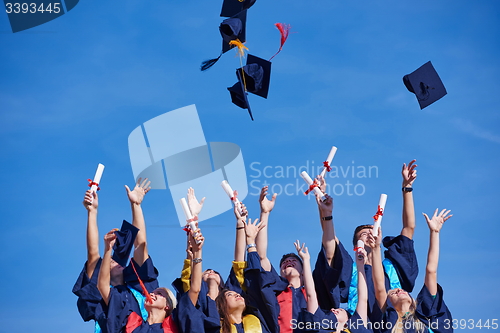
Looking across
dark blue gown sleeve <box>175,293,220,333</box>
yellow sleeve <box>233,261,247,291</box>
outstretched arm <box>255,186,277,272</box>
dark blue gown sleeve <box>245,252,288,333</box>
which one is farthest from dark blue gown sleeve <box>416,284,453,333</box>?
dark blue gown sleeve <box>175,293,220,333</box>

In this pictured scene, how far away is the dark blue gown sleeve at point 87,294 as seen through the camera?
6.11 meters

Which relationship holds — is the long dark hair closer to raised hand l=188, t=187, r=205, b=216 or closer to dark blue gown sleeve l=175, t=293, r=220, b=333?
dark blue gown sleeve l=175, t=293, r=220, b=333

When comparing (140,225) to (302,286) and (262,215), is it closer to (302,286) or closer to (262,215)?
(262,215)

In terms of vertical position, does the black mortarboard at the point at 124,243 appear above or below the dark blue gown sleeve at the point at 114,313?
above

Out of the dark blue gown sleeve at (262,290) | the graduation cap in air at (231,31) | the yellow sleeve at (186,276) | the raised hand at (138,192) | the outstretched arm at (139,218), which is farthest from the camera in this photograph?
the graduation cap in air at (231,31)

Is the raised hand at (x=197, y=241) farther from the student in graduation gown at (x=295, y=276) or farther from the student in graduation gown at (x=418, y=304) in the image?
the student in graduation gown at (x=418, y=304)

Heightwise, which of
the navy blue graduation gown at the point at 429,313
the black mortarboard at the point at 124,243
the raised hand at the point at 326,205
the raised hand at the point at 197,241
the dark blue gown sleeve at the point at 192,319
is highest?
the raised hand at the point at 326,205

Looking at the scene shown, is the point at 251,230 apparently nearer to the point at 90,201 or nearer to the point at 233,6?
the point at 90,201

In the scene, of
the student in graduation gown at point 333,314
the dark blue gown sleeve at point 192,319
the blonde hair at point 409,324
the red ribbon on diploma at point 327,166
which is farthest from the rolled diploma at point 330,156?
the dark blue gown sleeve at point 192,319

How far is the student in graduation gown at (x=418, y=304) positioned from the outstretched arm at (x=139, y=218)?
211 centimetres

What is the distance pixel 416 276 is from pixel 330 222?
4.00ft

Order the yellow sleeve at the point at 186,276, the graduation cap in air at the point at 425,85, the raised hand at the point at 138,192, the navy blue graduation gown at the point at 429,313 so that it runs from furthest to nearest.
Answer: the graduation cap in air at the point at 425,85 → the raised hand at the point at 138,192 → the navy blue graduation gown at the point at 429,313 → the yellow sleeve at the point at 186,276

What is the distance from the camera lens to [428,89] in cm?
866

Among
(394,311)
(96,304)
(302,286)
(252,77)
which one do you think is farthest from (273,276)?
(252,77)
